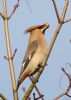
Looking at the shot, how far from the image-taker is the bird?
3.34 metres

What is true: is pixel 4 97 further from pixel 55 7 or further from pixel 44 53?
pixel 44 53

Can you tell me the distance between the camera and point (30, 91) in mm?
2121

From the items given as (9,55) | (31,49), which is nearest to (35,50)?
(31,49)

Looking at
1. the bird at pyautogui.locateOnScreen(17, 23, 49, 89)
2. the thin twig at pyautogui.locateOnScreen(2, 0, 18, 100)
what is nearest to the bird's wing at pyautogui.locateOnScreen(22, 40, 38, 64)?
the bird at pyautogui.locateOnScreen(17, 23, 49, 89)

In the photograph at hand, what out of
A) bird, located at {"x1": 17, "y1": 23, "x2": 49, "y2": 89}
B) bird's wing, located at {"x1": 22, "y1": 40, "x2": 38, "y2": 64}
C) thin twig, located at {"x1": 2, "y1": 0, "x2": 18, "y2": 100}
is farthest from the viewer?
bird's wing, located at {"x1": 22, "y1": 40, "x2": 38, "y2": 64}

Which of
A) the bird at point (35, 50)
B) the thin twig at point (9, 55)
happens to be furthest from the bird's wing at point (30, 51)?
the thin twig at point (9, 55)

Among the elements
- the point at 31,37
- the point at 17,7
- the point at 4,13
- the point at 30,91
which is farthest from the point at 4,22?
the point at 31,37

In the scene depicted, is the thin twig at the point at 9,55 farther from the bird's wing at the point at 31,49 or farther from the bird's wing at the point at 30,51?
the bird's wing at the point at 31,49

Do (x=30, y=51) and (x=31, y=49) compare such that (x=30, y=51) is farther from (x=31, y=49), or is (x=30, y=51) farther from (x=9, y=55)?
(x=9, y=55)

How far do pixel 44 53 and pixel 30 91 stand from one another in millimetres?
1304

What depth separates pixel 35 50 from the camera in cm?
363

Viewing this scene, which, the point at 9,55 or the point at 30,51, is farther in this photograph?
the point at 30,51

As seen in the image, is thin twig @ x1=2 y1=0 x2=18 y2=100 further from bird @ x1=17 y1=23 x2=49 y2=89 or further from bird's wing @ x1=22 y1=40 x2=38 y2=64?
bird's wing @ x1=22 y1=40 x2=38 y2=64

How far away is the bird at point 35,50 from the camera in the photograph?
3344mm
